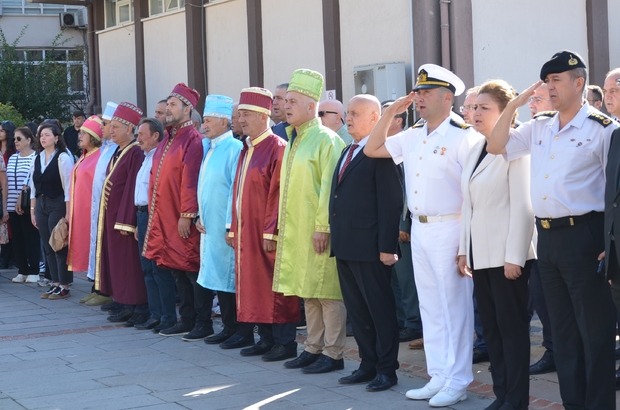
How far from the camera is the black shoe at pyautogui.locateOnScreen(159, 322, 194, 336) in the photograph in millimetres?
8523

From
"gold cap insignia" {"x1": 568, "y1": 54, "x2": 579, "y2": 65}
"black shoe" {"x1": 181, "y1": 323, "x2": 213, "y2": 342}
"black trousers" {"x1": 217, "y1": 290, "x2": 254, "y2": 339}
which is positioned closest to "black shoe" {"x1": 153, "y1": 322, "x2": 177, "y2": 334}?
"black shoe" {"x1": 181, "y1": 323, "x2": 213, "y2": 342}

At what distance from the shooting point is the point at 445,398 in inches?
225

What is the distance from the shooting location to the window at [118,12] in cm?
1945

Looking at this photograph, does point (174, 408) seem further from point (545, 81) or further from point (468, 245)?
point (545, 81)

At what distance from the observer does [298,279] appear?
6.89 metres

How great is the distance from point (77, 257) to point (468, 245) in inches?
237

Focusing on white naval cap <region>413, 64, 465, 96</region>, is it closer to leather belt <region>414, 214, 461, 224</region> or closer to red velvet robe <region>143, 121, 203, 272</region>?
leather belt <region>414, 214, 461, 224</region>

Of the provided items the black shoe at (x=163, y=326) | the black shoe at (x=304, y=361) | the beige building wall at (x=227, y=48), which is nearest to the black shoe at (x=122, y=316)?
the black shoe at (x=163, y=326)

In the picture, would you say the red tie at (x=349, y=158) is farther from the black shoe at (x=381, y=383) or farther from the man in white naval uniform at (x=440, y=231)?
the black shoe at (x=381, y=383)

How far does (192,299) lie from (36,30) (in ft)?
74.3

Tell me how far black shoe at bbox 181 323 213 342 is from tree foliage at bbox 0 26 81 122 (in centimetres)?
1788

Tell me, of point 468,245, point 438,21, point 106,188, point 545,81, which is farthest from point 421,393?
point 438,21

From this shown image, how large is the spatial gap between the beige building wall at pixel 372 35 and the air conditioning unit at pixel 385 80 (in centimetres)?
17

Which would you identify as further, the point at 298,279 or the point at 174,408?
the point at 298,279
